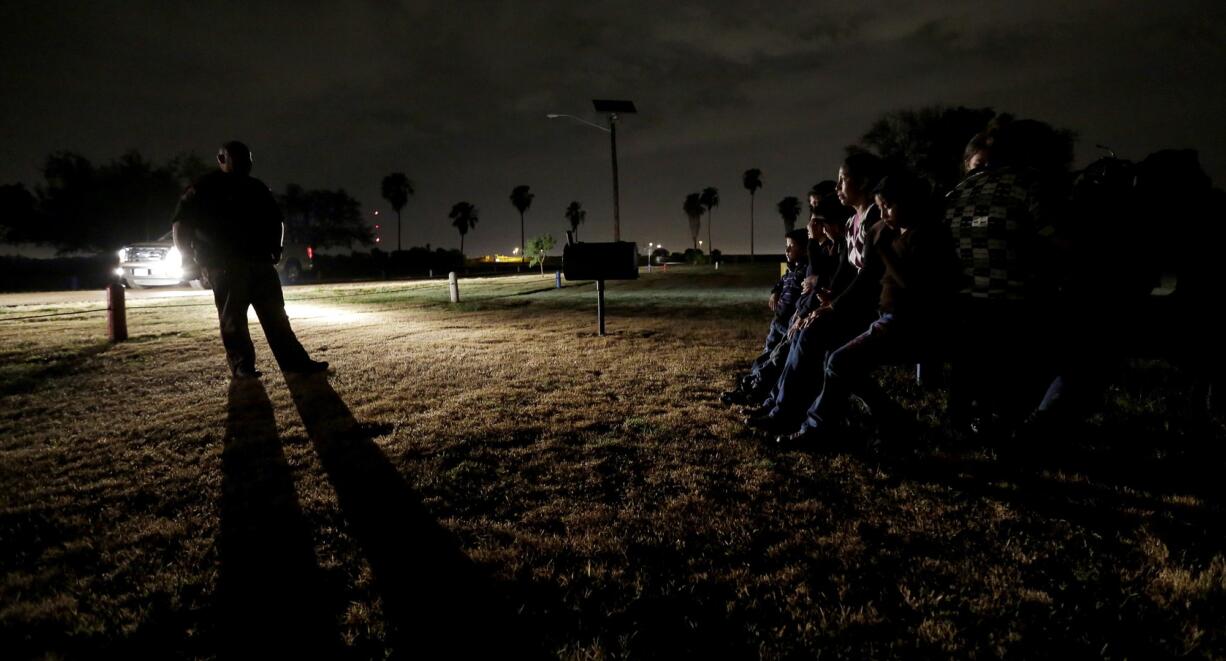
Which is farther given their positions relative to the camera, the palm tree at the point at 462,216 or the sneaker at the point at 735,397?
the palm tree at the point at 462,216

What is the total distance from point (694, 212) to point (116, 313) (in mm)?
113565

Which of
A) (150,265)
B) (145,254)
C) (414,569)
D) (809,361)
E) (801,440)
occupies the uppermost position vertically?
(145,254)

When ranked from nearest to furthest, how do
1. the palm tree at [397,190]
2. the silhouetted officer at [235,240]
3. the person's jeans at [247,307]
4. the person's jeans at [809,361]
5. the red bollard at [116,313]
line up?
the person's jeans at [809,361]
the silhouetted officer at [235,240]
the person's jeans at [247,307]
the red bollard at [116,313]
the palm tree at [397,190]

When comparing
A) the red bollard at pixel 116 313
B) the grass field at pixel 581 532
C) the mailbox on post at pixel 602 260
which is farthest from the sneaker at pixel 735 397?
the red bollard at pixel 116 313

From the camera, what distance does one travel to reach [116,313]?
7391 mm

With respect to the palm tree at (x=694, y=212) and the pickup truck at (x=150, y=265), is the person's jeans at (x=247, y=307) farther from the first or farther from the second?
the palm tree at (x=694, y=212)

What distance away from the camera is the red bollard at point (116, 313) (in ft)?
23.7

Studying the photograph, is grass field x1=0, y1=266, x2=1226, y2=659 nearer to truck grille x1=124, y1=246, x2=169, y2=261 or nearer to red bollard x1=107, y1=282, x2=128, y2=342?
red bollard x1=107, y1=282, x2=128, y2=342

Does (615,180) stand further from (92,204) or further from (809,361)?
(92,204)

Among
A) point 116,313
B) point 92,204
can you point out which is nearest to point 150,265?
point 116,313

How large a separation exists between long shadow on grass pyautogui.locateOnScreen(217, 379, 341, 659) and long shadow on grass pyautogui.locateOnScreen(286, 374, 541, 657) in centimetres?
20

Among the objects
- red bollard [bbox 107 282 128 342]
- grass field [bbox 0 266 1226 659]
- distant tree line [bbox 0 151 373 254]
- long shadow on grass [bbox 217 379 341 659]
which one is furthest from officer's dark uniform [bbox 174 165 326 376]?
distant tree line [bbox 0 151 373 254]

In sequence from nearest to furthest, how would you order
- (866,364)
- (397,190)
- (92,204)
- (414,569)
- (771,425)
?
(414,569)
(866,364)
(771,425)
(92,204)
(397,190)

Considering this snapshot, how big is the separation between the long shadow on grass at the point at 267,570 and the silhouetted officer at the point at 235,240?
2089 mm
